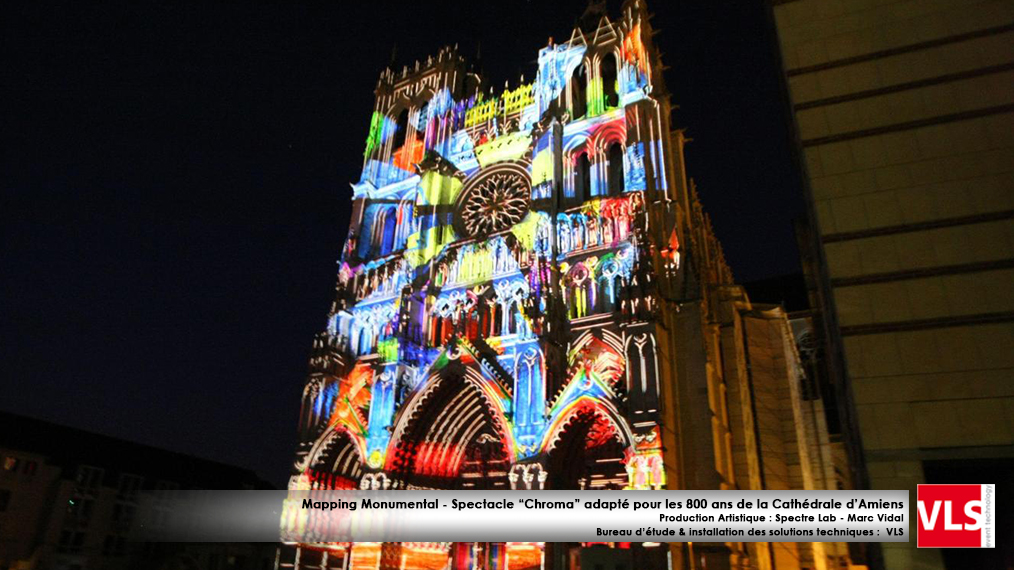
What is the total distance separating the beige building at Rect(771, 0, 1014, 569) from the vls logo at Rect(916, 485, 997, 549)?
0.25m

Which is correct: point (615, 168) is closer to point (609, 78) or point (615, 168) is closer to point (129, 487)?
point (609, 78)

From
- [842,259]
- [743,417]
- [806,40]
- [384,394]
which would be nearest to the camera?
[842,259]

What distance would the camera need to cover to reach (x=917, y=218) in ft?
29.1

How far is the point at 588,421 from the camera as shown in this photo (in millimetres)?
22344

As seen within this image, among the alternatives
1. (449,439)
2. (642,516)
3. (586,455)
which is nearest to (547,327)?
(586,455)

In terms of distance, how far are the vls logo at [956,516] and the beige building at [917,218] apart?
9.9 inches

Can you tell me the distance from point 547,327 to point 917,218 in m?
15.2

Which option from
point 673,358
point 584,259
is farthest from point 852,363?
point 584,259

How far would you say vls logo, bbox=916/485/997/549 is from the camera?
6.91 m

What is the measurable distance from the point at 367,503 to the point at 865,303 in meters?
8.38

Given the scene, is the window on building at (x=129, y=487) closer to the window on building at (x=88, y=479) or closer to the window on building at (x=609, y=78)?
the window on building at (x=88, y=479)

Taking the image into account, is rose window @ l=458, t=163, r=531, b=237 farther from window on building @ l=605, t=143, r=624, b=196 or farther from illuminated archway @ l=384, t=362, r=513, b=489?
illuminated archway @ l=384, t=362, r=513, b=489

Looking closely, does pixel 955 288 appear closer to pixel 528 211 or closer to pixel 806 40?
pixel 806 40

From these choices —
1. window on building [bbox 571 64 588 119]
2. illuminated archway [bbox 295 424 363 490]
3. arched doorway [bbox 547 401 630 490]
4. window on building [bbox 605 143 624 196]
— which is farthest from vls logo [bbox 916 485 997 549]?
window on building [bbox 571 64 588 119]
